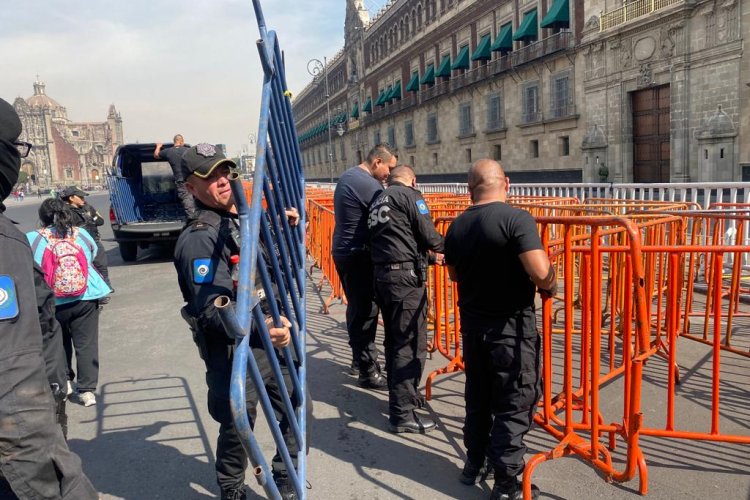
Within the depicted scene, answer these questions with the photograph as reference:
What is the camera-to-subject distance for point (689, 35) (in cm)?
1906

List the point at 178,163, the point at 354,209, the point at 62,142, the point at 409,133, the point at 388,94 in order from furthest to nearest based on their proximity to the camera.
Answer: the point at 62,142
the point at 388,94
the point at 409,133
the point at 178,163
the point at 354,209

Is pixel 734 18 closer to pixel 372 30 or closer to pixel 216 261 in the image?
pixel 216 261

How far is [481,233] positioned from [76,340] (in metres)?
3.40

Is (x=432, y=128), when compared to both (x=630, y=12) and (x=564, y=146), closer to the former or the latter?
(x=564, y=146)

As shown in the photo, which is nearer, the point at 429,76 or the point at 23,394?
the point at 23,394

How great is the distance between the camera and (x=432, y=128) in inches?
1575

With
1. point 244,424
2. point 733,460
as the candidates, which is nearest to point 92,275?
point 244,424

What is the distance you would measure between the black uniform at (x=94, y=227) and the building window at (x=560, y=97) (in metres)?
23.1

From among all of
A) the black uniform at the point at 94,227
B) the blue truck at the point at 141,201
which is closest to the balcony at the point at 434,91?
the blue truck at the point at 141,201

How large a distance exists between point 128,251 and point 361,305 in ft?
29.5

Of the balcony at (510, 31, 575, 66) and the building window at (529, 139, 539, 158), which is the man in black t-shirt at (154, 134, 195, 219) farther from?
the building window at (529, 139, 539, 158)

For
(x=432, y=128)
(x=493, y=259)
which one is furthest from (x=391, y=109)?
(x=493, y=259)

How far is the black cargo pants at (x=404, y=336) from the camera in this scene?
3.55 m

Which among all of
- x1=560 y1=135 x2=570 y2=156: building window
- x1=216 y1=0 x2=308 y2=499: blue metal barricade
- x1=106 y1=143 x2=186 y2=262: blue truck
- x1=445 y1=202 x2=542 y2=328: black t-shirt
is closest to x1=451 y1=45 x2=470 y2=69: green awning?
x1=560 y1=135 x2=570 y2=156: building window
